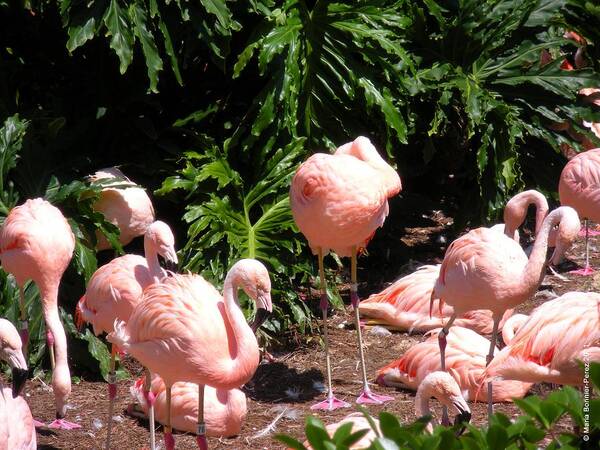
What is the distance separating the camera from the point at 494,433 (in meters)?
2.38

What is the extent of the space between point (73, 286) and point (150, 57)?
1.45 m

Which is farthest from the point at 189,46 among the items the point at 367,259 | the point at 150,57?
the point at 367,259

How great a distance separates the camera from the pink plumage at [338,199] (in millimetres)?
5535

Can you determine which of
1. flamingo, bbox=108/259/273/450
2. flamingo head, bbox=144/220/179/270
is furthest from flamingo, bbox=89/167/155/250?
flamingo, bbox=108/259/273/450

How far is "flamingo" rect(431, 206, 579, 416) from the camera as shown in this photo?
5.02 metres

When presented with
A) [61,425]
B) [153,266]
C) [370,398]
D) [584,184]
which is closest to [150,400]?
[61,425]

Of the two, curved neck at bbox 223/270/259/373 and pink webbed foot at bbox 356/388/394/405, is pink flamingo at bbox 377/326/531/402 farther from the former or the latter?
curved neck at bbox 223/270/259/373

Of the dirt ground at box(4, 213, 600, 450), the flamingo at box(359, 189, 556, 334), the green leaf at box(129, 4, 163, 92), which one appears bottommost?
the dirt ground at box(4, 213, 600, 450)

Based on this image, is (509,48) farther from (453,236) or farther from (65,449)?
(65,449)

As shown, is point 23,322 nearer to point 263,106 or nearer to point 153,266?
point 153,266

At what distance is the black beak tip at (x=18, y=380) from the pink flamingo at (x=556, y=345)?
210 cm

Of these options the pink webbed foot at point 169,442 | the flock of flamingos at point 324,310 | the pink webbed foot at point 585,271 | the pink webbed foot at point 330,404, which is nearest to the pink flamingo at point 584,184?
the pink webbed foot at point 585,271

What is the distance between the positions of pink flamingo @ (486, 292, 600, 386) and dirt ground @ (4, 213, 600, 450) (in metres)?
0.43

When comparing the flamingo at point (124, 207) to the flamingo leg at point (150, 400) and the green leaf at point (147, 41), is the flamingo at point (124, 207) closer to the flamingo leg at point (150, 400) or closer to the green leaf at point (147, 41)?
the green leaf at point (147, 41)
